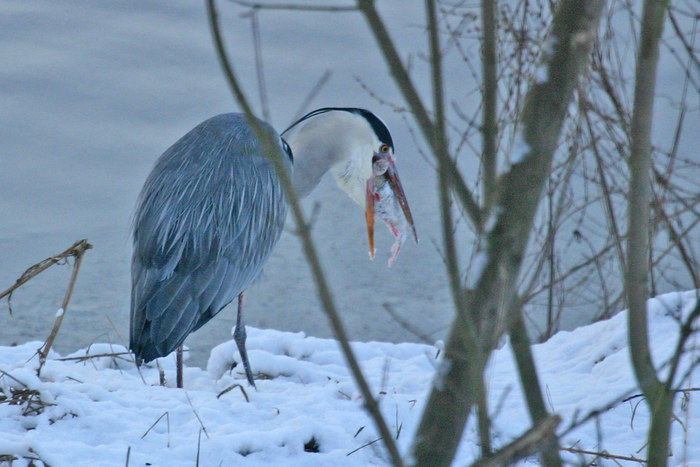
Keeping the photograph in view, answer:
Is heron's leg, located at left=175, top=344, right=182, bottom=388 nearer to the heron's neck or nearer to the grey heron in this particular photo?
the grey heron

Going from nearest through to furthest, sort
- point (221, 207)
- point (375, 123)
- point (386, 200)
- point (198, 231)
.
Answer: point (198, 231)
point (221, 207)
point (375, 123)
point (386, 200)

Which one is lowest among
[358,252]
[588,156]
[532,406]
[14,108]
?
[532,406]

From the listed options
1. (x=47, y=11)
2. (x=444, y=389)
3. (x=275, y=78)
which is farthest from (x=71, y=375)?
(x=47, y=11)

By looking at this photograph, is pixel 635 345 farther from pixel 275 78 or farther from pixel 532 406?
pixel 275 78

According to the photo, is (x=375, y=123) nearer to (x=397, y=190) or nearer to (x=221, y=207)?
(x=397, y=190)

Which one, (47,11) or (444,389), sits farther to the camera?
(47,11)

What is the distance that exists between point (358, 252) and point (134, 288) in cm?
195

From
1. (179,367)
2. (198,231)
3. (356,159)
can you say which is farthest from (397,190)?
(179,367)

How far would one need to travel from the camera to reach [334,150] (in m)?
3.84

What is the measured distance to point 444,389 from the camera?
111 cm

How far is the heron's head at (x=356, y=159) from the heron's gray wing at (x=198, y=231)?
1.38ft

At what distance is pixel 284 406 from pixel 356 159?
5.15 ft

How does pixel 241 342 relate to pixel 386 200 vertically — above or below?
below

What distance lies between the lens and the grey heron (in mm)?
2893
